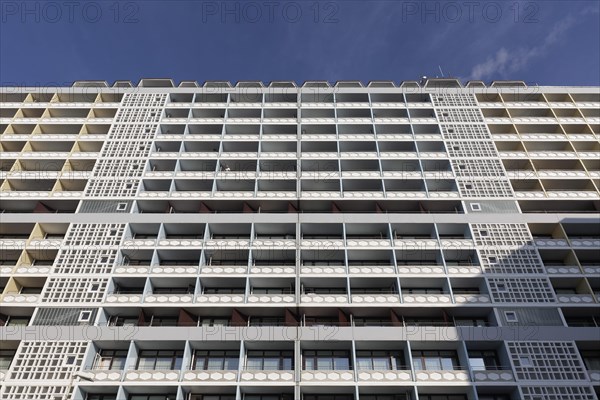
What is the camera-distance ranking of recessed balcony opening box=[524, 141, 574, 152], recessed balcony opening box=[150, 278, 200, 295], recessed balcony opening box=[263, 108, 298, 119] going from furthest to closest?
recessed balcony opening box=[263, 108, 298, 119] < recessed balcony opening box=[524, 141, 574, 152] < recessed balcony opening box=[150, 278, 200, 295]

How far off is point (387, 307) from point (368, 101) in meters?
27.4

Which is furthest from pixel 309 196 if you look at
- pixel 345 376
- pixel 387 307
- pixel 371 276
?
pixel 345 376

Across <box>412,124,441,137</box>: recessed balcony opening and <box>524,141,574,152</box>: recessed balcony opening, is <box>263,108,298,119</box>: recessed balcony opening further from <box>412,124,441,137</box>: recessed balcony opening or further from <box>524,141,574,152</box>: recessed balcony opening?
<box>524,141,574,152</box>: recessed balcony opening

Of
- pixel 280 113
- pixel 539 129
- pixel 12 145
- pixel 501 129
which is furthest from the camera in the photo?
pixel 280 113

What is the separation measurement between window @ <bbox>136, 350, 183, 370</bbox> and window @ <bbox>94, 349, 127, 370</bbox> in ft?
3.90

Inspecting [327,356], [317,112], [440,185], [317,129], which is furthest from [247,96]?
[327,356]

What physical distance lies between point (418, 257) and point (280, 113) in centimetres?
2329

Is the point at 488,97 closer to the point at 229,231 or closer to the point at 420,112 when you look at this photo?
the point at 420,112

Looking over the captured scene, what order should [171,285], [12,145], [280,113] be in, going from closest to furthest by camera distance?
[171,285] < [12,145] < [280,113]

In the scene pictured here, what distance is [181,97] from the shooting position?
5862cm

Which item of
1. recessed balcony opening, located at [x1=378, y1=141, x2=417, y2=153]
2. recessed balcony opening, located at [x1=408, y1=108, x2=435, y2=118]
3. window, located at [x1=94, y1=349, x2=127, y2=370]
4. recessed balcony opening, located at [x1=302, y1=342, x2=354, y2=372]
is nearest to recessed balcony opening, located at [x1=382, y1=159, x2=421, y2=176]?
recessed balcony opening, located at [x1=378, y1=141, x2=417, y2=153]

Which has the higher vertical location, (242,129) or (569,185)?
(242,129)

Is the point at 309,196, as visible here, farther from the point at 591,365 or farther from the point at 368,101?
the point at 591,365

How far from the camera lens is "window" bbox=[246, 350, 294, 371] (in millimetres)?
37125
